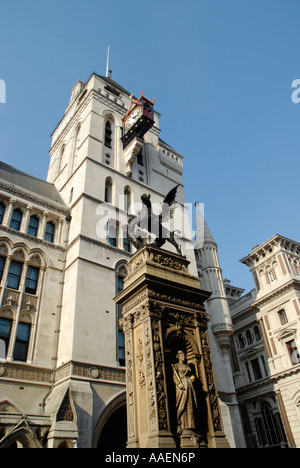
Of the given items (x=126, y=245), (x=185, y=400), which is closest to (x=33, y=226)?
(x=126, y=245)

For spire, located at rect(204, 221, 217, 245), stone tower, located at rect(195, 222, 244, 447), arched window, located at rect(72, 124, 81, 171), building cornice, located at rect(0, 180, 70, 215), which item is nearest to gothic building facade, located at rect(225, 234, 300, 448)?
spire, located at rect(204, 221, 217, 245)

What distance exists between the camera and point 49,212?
25.9m

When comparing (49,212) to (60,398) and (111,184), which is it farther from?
(60,398)

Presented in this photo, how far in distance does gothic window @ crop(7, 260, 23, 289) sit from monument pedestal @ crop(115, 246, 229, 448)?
1199 cm

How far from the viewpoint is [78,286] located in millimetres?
21422

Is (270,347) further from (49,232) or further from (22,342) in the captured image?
(22,342)

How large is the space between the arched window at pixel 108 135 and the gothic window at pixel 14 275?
14.7 m

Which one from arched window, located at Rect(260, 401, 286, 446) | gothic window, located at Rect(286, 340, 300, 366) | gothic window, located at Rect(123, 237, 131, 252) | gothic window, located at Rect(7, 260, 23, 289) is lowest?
arched window, located at Rect(260, 401, 286, 446)

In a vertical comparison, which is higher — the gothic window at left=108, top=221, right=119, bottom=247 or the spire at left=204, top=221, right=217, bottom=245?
the spire at left=204, top=221, right=217, bottom=245

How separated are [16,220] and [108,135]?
13.6 meters

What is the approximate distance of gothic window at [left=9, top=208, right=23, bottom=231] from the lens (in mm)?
23556

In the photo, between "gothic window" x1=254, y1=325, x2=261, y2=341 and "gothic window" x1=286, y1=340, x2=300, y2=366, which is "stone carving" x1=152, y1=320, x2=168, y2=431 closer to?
"gothic window" x1=286, y1=340, x2=300, y2=366

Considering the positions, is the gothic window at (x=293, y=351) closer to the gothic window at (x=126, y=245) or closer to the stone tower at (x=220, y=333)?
the stone tower at (x=220, y=333)

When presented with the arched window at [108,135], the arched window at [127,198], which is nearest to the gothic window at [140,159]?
the arched window at [108,135]
